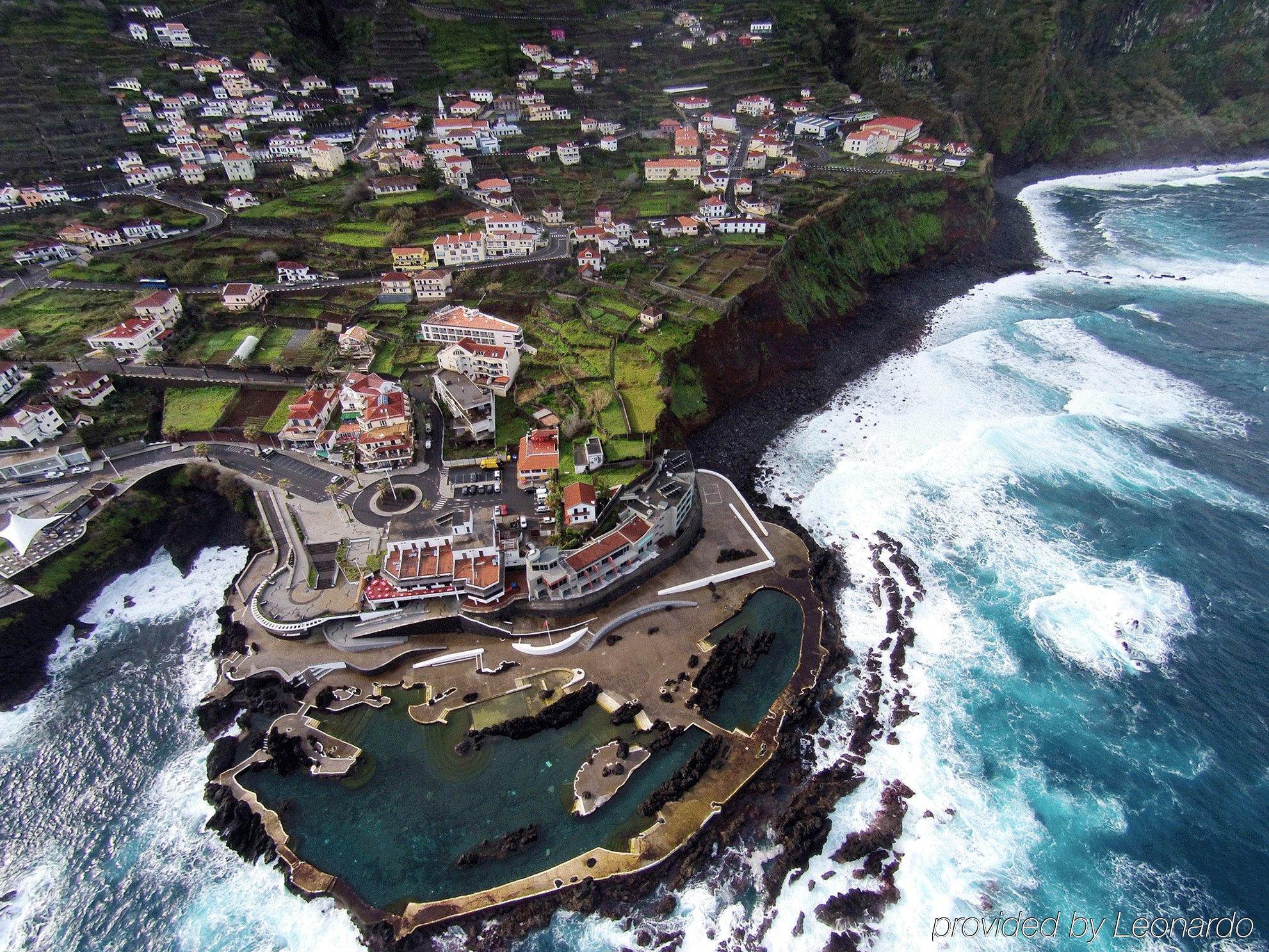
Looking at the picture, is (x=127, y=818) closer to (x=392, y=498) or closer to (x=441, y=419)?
(x=392, y=498)

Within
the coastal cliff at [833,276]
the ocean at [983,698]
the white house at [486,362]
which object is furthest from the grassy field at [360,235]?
the coastal cliff at [833,276]

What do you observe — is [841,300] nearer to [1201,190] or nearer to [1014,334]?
[1014,334]

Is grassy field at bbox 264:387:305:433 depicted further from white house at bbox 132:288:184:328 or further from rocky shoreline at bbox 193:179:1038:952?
rocky shoreline at bbox 193:179:1038:952

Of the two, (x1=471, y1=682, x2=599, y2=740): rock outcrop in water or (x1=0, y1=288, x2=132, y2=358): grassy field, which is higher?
(x1=0, y1=288, x2=132, y2=358): grassy field

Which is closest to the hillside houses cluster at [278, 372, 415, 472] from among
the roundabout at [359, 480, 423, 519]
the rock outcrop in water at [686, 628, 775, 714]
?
the roundabout at [359, 480, 423, 519]

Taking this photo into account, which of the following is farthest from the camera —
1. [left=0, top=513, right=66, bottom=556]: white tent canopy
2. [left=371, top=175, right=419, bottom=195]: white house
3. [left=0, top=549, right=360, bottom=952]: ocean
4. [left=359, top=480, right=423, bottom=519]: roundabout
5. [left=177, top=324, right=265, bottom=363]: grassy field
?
[left=371, top=175, right=419, bottom=195]: white house

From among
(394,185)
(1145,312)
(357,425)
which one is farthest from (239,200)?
(1145,312)
